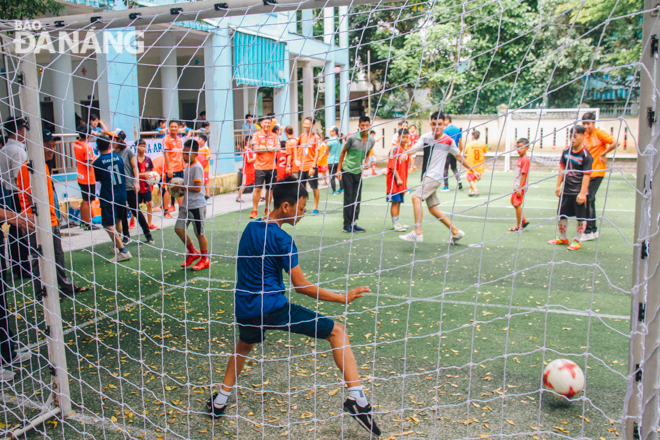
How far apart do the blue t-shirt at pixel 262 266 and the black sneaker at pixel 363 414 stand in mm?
→ 670

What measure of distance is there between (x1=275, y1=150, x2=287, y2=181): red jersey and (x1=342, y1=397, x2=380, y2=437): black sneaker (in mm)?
7112

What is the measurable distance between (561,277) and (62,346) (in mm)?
5056

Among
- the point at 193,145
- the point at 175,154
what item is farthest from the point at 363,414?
the point at 175,154

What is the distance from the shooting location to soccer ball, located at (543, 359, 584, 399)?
124 inches

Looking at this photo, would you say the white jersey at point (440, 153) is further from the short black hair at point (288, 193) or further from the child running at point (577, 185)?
the short black hair at point (288, 193)

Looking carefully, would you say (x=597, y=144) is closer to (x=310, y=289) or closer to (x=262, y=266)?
(x=310, y=289)

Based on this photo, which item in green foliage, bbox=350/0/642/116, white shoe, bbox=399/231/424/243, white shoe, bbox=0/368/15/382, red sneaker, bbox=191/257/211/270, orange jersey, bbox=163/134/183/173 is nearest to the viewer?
white shoe, bbox=0/368/15/382

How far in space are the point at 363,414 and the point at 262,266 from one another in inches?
39.3

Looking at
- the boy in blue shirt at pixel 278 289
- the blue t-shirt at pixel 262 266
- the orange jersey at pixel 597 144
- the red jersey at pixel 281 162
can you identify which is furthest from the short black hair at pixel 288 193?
the red jersey at pixel 281 162

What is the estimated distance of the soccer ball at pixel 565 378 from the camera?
3156mm

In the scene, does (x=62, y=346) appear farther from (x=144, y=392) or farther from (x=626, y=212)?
(x=626, y=212)

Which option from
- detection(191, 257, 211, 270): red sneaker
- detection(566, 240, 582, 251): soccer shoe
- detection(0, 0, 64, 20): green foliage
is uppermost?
detection(0, 0, 64, 20): green foliage

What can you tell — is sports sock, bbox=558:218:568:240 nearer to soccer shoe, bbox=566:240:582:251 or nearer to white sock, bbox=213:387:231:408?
soccer shoe, bbox=566:240:582:251

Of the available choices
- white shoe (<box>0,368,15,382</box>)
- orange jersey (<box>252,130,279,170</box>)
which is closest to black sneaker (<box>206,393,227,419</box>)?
white shoe (<box>0,368,15,382</box>)
